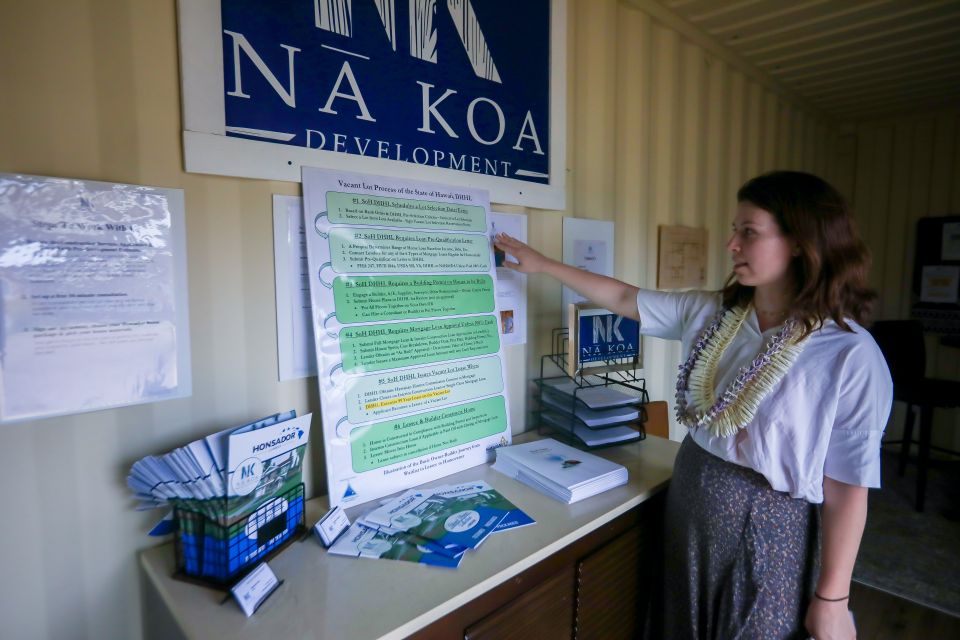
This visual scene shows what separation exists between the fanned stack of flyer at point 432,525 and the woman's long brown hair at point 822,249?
819 mm

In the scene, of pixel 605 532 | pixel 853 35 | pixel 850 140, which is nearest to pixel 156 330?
pixel 605 532

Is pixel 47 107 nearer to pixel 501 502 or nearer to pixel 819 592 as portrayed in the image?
pixel 501 502

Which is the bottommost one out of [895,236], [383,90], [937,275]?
[937,275]

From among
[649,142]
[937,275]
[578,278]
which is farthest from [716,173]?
[937,275]

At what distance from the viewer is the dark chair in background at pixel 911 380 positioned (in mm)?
3244

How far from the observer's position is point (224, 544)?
91cm

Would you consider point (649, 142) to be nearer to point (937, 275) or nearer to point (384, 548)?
point (384, 548)

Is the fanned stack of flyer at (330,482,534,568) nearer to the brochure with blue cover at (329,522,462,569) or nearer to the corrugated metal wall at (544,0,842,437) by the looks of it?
the brochure with blue cover at (329,522,462,569)

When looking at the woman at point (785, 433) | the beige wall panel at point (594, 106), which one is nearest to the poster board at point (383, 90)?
the beige wall panel at point (594, 106)

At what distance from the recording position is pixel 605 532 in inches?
50.3

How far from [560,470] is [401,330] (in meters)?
0.57

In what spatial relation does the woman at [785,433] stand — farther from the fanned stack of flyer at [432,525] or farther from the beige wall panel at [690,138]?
the beige wall panel at [690,138]

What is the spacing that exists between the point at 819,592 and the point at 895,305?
4146 millimetres

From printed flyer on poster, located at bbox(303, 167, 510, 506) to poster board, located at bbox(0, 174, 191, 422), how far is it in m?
0.30
